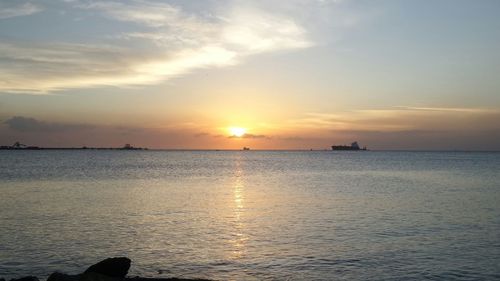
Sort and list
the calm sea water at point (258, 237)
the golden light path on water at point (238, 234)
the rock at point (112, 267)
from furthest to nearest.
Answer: the golden light path on water at point (238, 234) < the calm sea water at point (258, 237) < the rock at point (112, 267)

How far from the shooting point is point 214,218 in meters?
36.8

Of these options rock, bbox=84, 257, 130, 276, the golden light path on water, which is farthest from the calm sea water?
rock, bbox=84, 257, 130, 276

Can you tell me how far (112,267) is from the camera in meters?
18.2

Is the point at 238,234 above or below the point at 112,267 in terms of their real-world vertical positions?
below

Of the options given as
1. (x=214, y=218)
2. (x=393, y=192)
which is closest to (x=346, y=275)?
(x=214, y=218)

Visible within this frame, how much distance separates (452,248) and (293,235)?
8974 mm

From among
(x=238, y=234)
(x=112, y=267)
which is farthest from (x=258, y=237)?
(x=112, y=267)

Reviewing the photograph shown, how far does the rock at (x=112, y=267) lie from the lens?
1812cm

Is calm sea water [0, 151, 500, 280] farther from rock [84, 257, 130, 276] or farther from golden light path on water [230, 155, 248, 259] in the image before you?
rock [84, 257, 130, 276]

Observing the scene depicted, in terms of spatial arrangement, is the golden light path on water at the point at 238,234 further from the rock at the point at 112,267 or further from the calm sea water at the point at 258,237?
the rock at the point at 112,267

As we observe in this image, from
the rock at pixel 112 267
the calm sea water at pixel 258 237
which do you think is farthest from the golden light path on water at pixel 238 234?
the rock at pixel 112 267

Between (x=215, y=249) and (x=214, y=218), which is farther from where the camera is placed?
(x=214, y=218)

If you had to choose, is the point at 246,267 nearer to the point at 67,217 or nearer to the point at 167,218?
the point at 167,218

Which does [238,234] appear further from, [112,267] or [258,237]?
[112,267]
